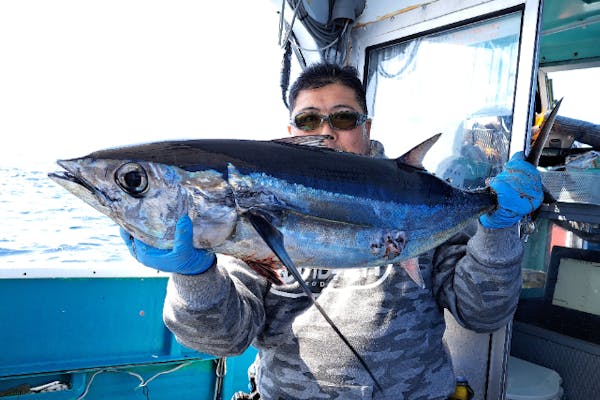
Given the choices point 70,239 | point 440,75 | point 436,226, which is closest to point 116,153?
point 436,226

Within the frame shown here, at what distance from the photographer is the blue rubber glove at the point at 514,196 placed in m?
1.64

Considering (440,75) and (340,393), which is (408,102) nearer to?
(440,75)

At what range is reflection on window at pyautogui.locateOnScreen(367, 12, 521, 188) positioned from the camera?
288 centimetres

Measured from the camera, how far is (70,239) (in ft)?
16.5

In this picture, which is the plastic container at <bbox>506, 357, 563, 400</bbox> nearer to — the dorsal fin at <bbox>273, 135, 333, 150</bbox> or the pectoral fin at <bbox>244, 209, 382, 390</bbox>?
the pectoral fin at <bbox>244, 209, 382, 390</bbox>

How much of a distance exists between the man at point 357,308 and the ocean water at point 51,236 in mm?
1415

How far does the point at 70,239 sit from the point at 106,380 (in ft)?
7.90

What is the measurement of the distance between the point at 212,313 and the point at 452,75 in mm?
2626

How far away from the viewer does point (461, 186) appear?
3.14 metres

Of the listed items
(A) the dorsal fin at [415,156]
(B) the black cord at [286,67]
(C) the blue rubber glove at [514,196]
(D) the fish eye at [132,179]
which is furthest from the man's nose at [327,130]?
(B) the black cord at [286,67]

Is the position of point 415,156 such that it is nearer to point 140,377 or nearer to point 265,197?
point 265,197

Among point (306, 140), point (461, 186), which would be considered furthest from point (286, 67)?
point (306, 140)

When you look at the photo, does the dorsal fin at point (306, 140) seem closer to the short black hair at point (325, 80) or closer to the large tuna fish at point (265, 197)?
the large tuna fish at point (265, 197)

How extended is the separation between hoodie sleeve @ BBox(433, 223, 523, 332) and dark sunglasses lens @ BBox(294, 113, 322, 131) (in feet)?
2.78
